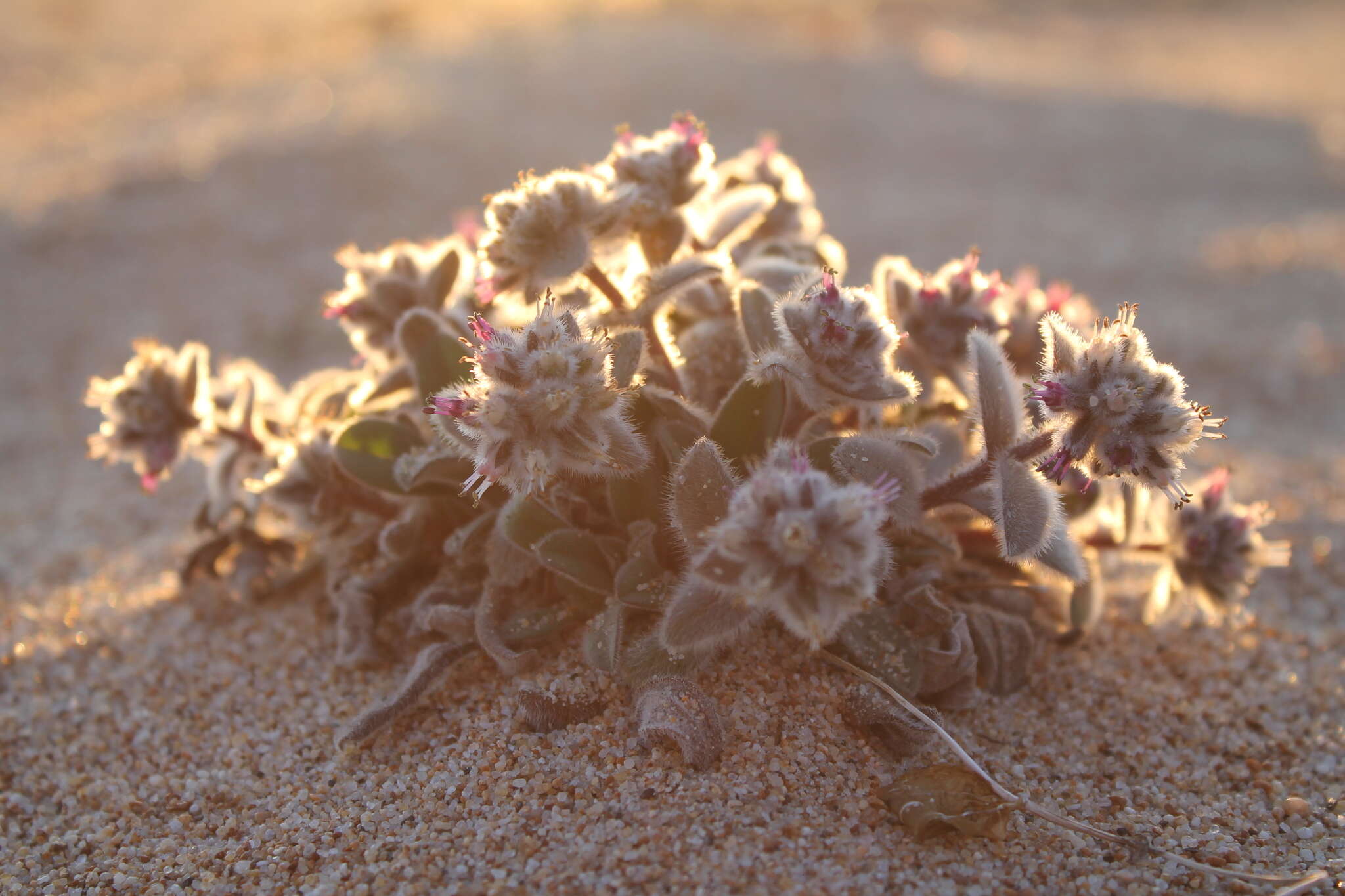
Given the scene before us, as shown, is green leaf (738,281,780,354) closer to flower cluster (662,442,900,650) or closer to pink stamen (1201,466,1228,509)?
flower cluster (662,442,900,650)

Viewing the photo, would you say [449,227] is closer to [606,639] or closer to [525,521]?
[525,521]

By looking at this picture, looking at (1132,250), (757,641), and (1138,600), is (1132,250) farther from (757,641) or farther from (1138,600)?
(757,641)

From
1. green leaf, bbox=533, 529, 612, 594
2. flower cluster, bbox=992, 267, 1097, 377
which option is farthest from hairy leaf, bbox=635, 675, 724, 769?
flower cluster, bbox=992, 267, 1097, 377

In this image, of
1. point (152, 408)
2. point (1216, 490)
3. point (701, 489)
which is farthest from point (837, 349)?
point (152, 408)

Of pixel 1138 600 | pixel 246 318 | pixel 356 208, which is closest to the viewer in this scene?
pixel 1138 600

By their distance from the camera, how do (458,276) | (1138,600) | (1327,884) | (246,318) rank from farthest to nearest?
(246,318), (1138,600), (458,276), (1327,884)

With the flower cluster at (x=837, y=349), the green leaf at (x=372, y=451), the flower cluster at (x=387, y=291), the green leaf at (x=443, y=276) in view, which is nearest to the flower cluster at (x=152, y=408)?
the flower cluster at (x=387, y=291)

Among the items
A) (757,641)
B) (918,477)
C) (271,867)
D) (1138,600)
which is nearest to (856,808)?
(757,641)
